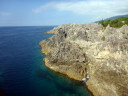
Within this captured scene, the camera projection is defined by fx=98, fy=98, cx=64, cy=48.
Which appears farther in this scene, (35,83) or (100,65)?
(100,65)

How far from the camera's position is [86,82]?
32594 millimetres

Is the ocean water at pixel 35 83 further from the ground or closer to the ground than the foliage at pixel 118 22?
closer to the ground

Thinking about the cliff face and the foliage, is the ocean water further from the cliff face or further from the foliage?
the foliage

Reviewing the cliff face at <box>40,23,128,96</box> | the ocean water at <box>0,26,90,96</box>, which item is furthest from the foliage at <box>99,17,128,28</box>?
the ocean water at <box>0,26,90,96</box>

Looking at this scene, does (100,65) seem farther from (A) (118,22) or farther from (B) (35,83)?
(A) (118,22)

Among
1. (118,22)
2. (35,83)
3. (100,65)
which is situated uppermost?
(118,22)

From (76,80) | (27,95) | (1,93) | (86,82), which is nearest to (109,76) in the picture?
(86,82)

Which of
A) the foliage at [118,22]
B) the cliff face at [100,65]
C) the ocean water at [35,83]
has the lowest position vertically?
the ocean water at [35,83]

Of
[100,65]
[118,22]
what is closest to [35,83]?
[100,65]

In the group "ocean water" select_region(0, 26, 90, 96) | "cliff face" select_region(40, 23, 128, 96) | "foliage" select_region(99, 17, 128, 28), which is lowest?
"ocean water" select_region(0, 26, 90, 96)

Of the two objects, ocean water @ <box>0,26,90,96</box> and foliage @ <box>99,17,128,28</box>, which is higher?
foliage @ <box>99,17,128,28</box>

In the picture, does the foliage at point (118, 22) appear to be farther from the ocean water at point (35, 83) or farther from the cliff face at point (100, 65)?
the ocean water at point (35, 83)

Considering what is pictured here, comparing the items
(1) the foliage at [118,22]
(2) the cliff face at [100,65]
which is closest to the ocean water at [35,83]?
(2) the cliff face at [100,65]

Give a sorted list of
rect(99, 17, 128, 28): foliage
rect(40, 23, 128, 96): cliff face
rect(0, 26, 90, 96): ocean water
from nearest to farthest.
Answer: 1. rect(0, 26, 90, 96): ocean water
2. rect(40, 23, 128, 96): cliff face
3. rect(99, 17, 128, 28): foliage
